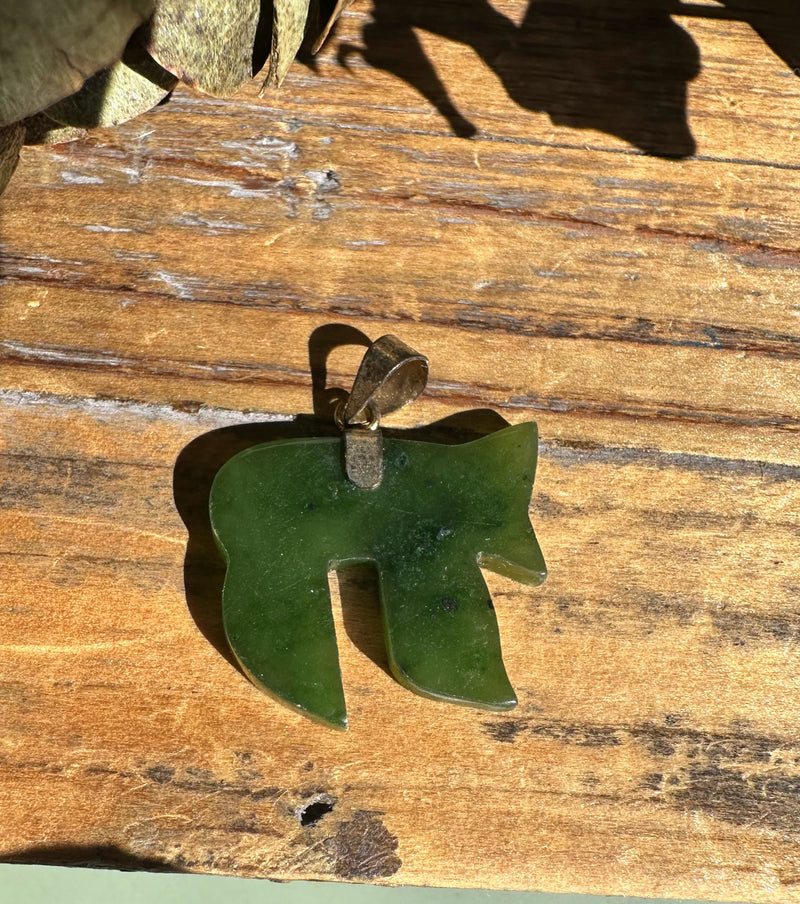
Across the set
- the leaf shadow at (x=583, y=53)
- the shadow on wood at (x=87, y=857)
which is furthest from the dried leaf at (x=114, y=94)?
the shadow on wood at (x=87, y=857)

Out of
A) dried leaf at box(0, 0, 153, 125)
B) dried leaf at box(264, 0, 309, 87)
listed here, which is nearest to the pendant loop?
dried leaf at box(264, 0, 309, 87)

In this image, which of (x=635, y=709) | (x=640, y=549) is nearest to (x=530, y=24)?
(x=640, y=549)

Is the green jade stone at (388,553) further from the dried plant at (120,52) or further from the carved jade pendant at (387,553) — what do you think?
the dried plant at (120,52)

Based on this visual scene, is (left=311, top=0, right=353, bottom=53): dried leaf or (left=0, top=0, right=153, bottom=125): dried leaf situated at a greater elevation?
(left=311, top=0, right=353, bottom=53): dried leaf

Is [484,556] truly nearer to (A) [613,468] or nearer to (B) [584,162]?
(A) [613,468]

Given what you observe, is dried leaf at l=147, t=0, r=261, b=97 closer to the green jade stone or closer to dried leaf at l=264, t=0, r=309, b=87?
dried leaf at l=264, t=0, r=309, b=87

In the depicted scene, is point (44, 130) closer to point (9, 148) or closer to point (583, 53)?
point (9, 148)

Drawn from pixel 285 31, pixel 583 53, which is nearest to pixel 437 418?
pixel 285 31
